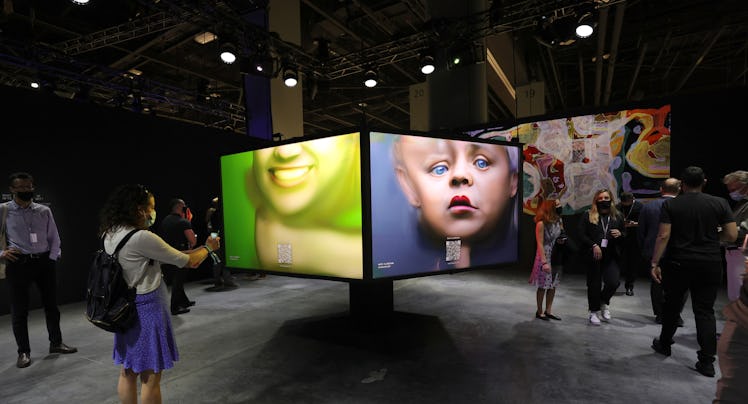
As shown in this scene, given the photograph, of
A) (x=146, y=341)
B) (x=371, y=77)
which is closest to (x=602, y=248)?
(x=146, y=341)

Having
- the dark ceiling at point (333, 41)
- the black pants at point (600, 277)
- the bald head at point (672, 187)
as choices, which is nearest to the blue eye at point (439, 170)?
the black pants at point (600, 277)

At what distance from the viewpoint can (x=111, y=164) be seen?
657 centimetres

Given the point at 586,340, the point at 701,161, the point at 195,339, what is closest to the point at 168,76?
the point at 195,339

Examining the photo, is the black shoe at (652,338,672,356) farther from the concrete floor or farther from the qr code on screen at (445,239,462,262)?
the qr code on screen at (445,239,462,262)

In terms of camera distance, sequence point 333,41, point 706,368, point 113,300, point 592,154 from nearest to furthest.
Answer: point 113,300 < point 706,368 < point 592,154 < point 333,41

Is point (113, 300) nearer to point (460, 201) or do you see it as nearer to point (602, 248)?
point (460, 201)

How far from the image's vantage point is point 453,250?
3072 millimetres

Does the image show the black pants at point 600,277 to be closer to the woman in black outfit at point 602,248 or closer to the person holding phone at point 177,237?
the woman in black outfit at point 602,248

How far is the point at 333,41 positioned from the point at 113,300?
985 centimetres

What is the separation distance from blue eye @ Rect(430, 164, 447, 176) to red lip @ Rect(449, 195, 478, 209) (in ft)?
0.77

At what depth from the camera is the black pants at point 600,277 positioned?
165 inches

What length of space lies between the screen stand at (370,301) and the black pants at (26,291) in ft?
10.2

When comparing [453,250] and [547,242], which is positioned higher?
[453,250]

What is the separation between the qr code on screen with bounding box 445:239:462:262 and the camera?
305 cm
